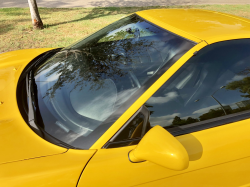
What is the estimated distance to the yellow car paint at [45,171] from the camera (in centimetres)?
106

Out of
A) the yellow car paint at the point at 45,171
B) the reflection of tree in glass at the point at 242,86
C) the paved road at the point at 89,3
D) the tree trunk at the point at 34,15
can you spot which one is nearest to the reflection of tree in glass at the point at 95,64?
the yellow car paint at the point at 45,171

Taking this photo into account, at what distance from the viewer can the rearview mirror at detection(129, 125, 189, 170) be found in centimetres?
101

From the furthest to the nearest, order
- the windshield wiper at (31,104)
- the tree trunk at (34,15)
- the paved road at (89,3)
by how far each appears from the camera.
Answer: the paved road at (89,3) < the tree trunk at (34,15) < the windshield wiper at (31,104)

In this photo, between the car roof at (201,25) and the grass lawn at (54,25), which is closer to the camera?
the car roof at (201,25)

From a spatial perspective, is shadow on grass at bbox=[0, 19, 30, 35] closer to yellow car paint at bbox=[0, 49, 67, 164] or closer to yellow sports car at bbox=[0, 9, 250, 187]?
yellow sports car at bbox=[0, 9, 250, 187]

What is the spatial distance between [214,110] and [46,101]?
1209mm

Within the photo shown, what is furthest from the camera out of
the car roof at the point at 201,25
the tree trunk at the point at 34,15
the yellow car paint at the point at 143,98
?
the tree trunk at the point at 34,15

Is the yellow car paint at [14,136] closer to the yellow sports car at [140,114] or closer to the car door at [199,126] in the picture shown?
the yellow sports car at [140,114]

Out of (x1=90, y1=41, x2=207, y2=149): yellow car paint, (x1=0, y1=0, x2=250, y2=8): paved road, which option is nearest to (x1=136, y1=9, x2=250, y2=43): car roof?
(x1=90, y1=41, x2=207, y2=149): yellow car paint

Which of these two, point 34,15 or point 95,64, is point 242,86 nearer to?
point 95,64

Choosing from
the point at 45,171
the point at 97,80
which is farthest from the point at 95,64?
the point at 45,171

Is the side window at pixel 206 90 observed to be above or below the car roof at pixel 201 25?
below

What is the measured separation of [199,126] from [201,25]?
33.6 inches

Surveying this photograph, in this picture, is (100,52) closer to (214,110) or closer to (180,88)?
(180,88)
